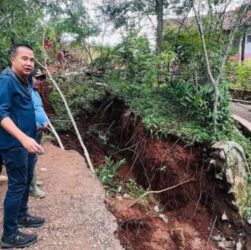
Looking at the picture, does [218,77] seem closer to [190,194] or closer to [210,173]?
[210,173]

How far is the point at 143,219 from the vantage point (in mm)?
5023

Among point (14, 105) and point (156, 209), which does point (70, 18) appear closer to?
point (156, 209)

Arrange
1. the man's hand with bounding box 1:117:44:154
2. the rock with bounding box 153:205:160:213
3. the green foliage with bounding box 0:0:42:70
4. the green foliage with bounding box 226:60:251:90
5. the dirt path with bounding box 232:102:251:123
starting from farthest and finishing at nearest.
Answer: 1. the green foliage with bounding box 226:60:251:90
2. the dirt path with bounding box 232:102:251:123
3. the green foliage with bounding box 0:0:42:70
4. the rock with bounding box 153:205:160:213
5. the man's hand with bounding box 1:117:44:154

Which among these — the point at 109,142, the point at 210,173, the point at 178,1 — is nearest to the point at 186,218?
the point at 210,173

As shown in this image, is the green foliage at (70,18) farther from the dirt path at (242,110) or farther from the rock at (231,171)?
the dirt path at (242,110)

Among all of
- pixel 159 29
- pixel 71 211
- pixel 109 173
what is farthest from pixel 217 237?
pixel 159 29

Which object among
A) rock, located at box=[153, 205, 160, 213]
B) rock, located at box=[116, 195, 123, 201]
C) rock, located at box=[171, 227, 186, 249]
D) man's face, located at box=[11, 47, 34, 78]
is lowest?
rock, located at box=[171, 227, 186, 249]

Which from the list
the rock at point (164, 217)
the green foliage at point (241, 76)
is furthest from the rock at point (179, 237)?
the green foliage at point (241, 76)

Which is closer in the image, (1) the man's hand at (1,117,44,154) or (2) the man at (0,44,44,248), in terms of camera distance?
(1) the man's hand at (1,117,44,154)

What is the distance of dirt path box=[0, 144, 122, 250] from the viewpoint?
353 centimetres

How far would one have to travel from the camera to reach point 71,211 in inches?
162

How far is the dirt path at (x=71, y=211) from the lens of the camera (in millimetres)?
3529

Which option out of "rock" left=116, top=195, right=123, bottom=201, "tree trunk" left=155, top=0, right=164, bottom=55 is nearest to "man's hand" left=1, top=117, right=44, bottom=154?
"rock" left=116, top=195, right=123, bottom=201

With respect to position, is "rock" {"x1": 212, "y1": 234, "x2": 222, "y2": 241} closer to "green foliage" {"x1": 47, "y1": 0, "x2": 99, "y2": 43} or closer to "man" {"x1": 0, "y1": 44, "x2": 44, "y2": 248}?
"man" {"x1": 0, "y1": 44, "x2": 44, "y2": 248}
